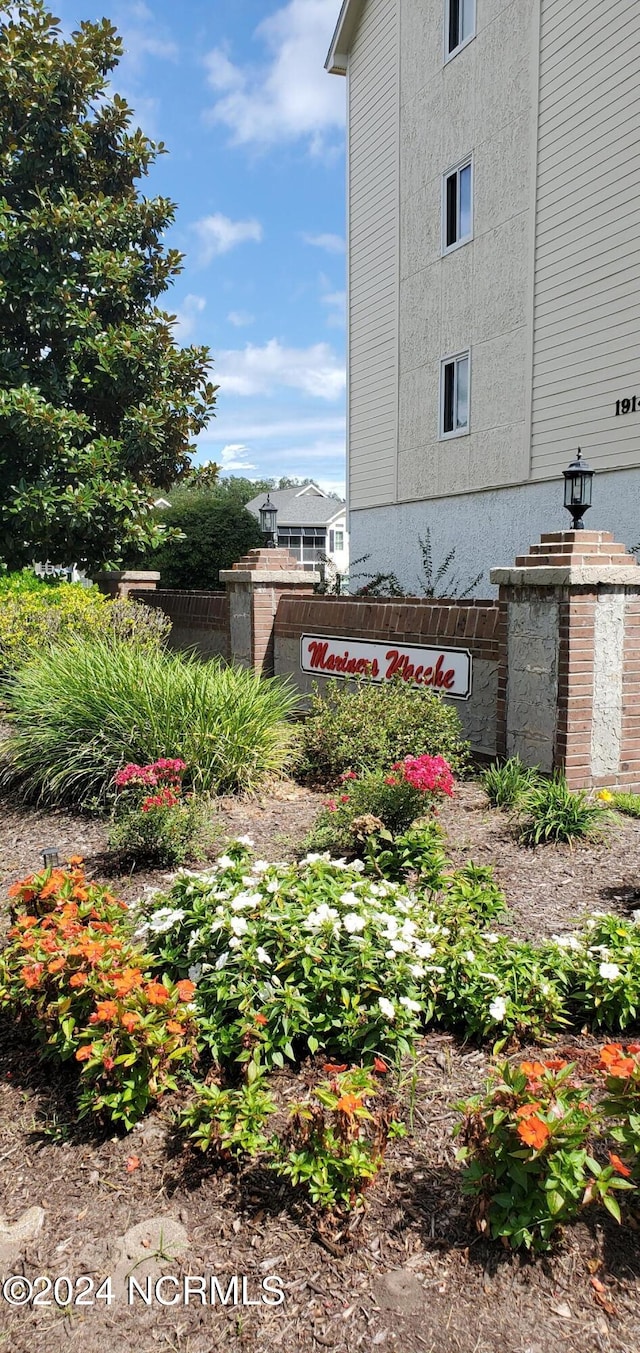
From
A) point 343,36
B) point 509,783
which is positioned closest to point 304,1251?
point 509,783

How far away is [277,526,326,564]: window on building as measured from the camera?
2106 inches

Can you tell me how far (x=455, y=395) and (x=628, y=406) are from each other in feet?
14.0

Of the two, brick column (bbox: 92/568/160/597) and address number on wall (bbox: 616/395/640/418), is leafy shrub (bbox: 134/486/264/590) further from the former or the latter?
address number on wall (bbox: 616/395/640/418)

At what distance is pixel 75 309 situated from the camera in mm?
12156

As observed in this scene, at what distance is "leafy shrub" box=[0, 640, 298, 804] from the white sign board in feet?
4.53

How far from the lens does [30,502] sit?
11.8 meters

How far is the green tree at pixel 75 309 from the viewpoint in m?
11.9

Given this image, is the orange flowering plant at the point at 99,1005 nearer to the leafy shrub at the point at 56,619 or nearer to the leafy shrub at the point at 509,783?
the leafy shrub at the point at 509,783

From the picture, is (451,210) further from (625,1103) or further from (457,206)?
(625,1103)

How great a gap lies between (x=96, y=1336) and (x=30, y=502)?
1091 centimetres

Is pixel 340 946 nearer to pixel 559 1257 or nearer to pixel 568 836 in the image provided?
pixel 559 1257

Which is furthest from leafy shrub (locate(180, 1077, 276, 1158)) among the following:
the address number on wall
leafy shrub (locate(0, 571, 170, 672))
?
the address number on wall

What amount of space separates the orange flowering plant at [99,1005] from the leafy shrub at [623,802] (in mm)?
3282

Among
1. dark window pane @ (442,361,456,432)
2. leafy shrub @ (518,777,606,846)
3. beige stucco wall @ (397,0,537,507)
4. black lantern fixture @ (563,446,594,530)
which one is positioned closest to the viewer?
leafy shrub @ (518,777,606,846)
